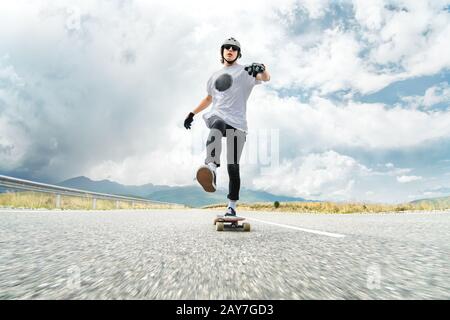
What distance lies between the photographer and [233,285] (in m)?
1.43

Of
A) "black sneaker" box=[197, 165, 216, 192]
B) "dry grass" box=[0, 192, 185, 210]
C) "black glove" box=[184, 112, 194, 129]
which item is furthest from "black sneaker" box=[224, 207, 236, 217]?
"dry grass" box=[0, 192, 185, 210]

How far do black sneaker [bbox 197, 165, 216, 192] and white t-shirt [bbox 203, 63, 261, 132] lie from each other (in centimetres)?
88

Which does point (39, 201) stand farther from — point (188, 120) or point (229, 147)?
point (229, 147)

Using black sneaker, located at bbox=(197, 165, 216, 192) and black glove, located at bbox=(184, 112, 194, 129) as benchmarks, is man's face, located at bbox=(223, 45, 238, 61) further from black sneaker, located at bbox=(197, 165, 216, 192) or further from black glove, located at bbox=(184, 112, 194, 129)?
black sneaker, located at bbox=(197, 165, 216, 192)

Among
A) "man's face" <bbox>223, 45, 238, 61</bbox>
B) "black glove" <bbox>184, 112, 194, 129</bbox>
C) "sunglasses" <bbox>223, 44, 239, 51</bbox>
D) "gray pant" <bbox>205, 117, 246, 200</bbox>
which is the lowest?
"gray pant" <bbox>205, 117, 246, 200</bbox>

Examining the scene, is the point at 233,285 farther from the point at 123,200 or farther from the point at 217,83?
the point at 123,200

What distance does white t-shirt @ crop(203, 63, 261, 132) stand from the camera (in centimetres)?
510

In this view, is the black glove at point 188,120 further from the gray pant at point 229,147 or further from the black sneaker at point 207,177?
the black sneaker at point 207,177

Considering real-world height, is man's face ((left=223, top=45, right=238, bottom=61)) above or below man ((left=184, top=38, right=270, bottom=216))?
above

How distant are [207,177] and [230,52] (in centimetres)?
211

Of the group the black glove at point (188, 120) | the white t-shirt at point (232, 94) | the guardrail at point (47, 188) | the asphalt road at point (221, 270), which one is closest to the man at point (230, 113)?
the white t-shirt at point (232, 94)

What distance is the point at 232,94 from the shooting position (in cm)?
524

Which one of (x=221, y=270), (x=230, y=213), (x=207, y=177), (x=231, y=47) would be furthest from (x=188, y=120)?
(x=221, y=270)
